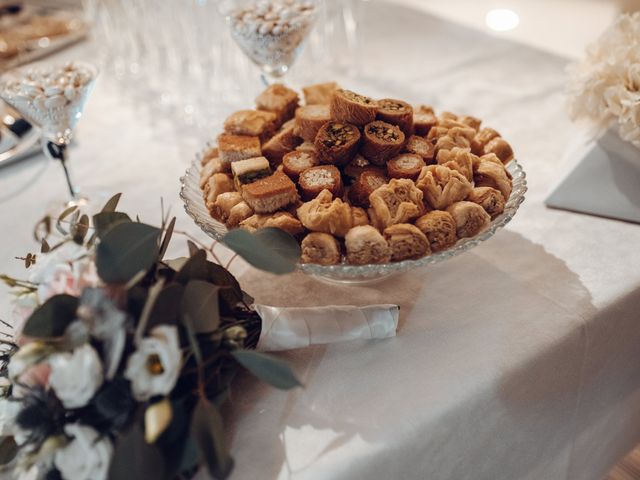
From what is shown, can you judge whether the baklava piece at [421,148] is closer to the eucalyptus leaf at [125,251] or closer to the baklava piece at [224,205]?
the baklava piece at [224,205]

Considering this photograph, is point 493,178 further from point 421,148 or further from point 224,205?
point 224,205

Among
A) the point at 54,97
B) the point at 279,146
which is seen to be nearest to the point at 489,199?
the point at 279,146

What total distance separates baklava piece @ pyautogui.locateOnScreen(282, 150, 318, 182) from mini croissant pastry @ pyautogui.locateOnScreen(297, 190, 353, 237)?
2.7 inches

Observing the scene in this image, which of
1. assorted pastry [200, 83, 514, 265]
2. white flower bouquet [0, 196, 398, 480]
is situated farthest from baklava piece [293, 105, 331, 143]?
white flower bouquet [0, 196, 398, 480]

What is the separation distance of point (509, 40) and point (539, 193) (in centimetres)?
66

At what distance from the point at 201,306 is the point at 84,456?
14 centimetres

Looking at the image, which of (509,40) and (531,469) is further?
(509,40)

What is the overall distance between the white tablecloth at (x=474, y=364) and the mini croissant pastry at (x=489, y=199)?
10 centimetres

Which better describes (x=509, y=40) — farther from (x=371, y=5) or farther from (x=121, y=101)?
(x=121, y=101)

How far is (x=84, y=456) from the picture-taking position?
0.52 m

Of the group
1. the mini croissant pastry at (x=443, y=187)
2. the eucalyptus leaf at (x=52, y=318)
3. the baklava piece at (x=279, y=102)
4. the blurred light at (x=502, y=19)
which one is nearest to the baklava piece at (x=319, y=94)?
the baklava piece at (x=279, y=102)

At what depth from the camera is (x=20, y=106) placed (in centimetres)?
93

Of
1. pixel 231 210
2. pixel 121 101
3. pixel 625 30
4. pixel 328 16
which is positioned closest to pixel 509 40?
pixel 328 16

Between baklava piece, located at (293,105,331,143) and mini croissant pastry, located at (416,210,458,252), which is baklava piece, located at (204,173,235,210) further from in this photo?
mini croissant pastry, located at (416,210,458,252)
